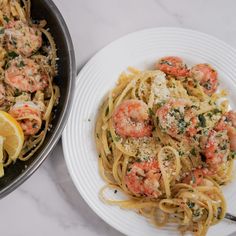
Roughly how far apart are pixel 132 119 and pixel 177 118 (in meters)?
0.22

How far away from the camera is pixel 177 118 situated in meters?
2.15

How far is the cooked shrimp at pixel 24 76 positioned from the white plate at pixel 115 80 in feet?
0.88

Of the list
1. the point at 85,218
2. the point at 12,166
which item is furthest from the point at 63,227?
the point at 12,166

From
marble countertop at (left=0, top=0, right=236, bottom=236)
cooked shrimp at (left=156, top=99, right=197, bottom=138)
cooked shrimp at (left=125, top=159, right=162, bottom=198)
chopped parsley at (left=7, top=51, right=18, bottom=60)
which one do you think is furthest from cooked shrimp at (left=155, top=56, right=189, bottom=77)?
chopped parsley at (left=7, top=51, right=18, bottom=60)

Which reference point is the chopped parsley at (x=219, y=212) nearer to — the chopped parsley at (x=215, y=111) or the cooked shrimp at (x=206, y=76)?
the chopped parsley at (x=215, y=111)

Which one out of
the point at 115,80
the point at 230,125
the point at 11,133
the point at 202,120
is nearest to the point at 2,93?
the point at 11,133

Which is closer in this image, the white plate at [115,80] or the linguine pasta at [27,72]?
the linguine pasta at [27,72]

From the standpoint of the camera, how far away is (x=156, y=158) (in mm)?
2205

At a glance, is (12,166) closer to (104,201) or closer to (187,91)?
(104,201)

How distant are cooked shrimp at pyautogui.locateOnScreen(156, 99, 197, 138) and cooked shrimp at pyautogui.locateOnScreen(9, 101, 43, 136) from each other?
602mm

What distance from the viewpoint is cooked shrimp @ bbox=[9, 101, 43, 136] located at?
1.98 m

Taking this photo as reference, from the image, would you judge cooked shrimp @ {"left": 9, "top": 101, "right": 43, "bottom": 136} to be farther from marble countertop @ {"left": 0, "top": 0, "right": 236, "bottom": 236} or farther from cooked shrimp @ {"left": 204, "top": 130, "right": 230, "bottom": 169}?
cooked shrimp @ {"left": 204, "top": 130, "right": 230, "bottom": 169}

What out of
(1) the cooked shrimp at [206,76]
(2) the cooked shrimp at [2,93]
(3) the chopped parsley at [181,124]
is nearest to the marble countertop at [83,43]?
(1) the cooked shrimp at [206,76]

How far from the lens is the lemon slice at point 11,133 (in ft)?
6.31
